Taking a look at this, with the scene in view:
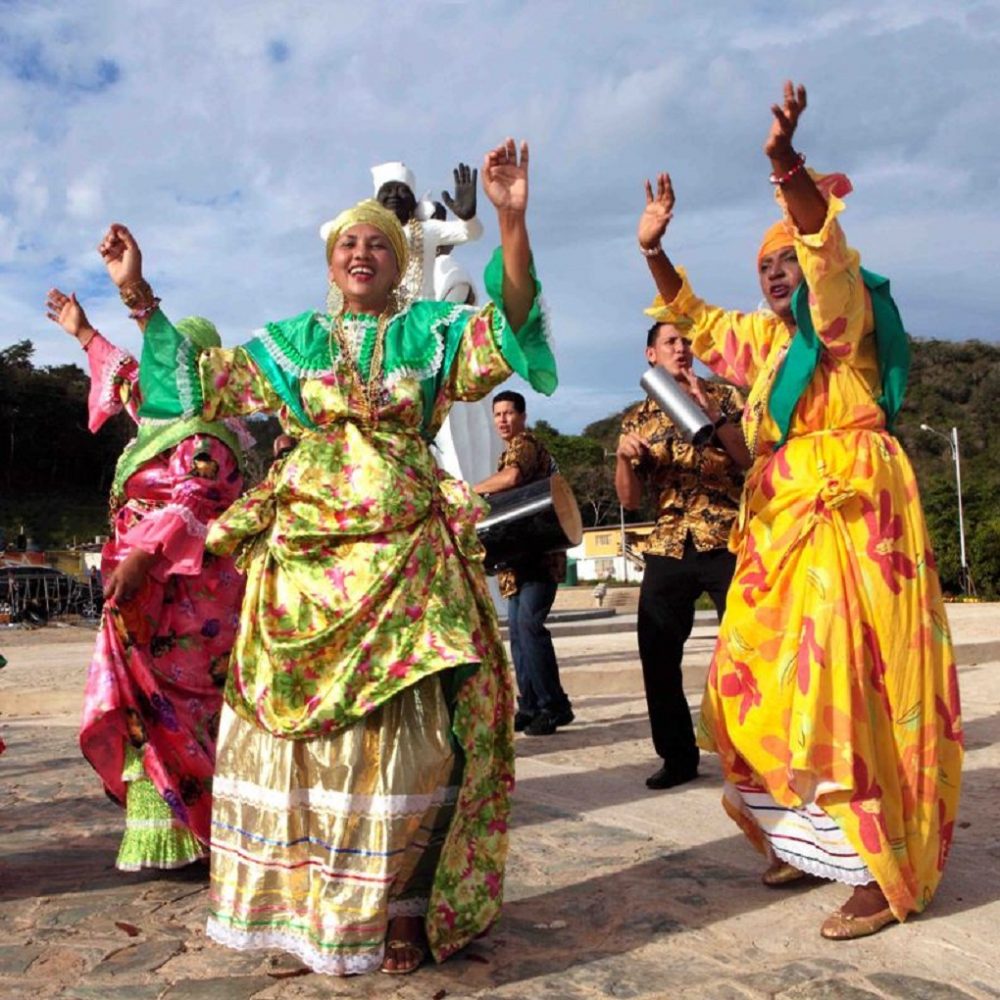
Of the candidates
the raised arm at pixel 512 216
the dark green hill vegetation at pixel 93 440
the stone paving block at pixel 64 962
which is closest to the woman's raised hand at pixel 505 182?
the raised arm at pixel 512 216

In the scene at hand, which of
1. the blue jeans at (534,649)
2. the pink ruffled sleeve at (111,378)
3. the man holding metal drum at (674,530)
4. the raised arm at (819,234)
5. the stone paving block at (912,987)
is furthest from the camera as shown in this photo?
the blue jeans at (534,649)

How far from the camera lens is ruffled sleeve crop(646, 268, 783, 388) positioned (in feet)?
12.6

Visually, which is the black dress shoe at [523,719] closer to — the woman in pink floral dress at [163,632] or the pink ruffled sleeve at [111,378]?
the woman in pink floral dress at [163,632]

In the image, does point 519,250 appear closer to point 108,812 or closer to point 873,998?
point 873,998

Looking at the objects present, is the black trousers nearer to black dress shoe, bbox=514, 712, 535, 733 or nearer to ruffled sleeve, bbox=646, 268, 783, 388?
ruffled sleeve, bbox=646, 268, 783, 388

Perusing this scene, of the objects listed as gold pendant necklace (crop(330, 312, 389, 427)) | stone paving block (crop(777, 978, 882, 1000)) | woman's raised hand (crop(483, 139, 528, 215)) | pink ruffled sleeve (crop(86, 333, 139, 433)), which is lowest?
stone paving block (crop(777, 978, 882, 1000))

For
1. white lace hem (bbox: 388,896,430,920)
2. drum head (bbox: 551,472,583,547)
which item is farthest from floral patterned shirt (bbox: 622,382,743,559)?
white lace hem (bbox: 388,896,430,920)

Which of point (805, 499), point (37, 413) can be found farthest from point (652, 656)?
point (37, 413)

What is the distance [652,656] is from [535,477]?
5.65ft

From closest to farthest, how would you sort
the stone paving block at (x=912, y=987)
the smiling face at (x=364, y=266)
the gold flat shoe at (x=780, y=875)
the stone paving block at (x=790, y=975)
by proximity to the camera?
1. the stone paving block at (x=912, y=987)
2. the stone paving block at (x=790, y=975)
3. the smiling face at (x=364, y=266)
4. the gold flat shoe at (x=780, y=875)

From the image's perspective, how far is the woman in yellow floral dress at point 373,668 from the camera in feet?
9.04

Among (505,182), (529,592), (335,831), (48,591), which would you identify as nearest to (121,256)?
(505,182)

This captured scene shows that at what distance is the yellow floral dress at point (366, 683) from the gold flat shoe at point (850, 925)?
893 millimetres

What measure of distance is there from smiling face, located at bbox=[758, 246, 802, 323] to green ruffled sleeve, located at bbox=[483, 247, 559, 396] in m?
1.01
